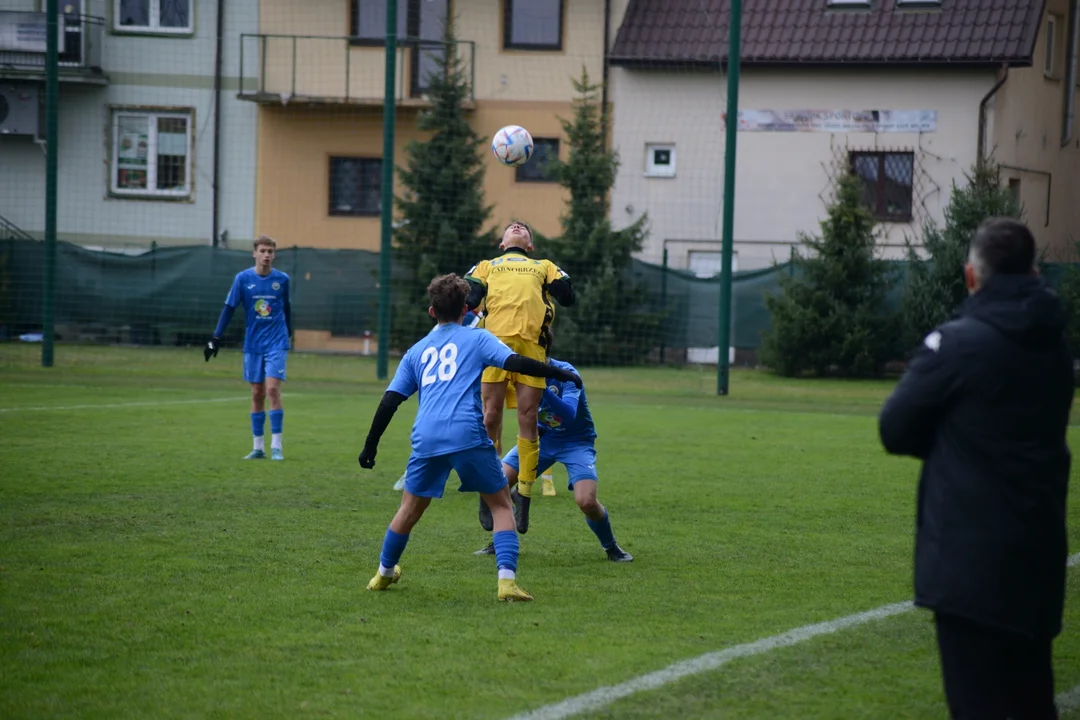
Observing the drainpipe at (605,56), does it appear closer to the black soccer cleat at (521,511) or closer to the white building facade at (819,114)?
the white building facade at (819,114)

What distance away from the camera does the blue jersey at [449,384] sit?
265 inches

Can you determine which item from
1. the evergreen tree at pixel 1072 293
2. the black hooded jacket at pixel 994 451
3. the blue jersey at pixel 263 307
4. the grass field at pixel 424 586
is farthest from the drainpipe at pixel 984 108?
the black hooded jacket at pixel 994 451

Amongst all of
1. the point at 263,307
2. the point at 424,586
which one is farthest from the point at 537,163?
the point at 424,586

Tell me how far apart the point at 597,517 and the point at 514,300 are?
233 cm

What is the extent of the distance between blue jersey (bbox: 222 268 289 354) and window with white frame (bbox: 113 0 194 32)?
19.3 m

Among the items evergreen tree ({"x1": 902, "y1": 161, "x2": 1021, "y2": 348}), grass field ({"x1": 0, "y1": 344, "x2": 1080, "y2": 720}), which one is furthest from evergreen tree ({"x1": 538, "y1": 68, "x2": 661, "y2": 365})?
grass field ({"x1": 0, "y1": 344, "x2": 1080, "y2": 720})

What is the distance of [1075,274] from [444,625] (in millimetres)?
20480

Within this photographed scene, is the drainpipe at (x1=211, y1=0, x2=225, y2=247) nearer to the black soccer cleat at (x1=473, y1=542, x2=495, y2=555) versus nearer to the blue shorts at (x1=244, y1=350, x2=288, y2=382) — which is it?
the blue shorts at (x1=244, y1=350, x2=288, y2=382)

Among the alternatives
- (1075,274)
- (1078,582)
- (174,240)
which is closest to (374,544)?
(1078,582)

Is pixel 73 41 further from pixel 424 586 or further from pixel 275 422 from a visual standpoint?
pixel 424 586

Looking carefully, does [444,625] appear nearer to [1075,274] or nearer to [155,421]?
[155,421]

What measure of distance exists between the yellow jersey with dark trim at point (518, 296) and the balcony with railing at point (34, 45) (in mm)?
22728

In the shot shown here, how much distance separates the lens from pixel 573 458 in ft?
26.6

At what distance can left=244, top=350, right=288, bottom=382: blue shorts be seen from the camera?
41.3ft
